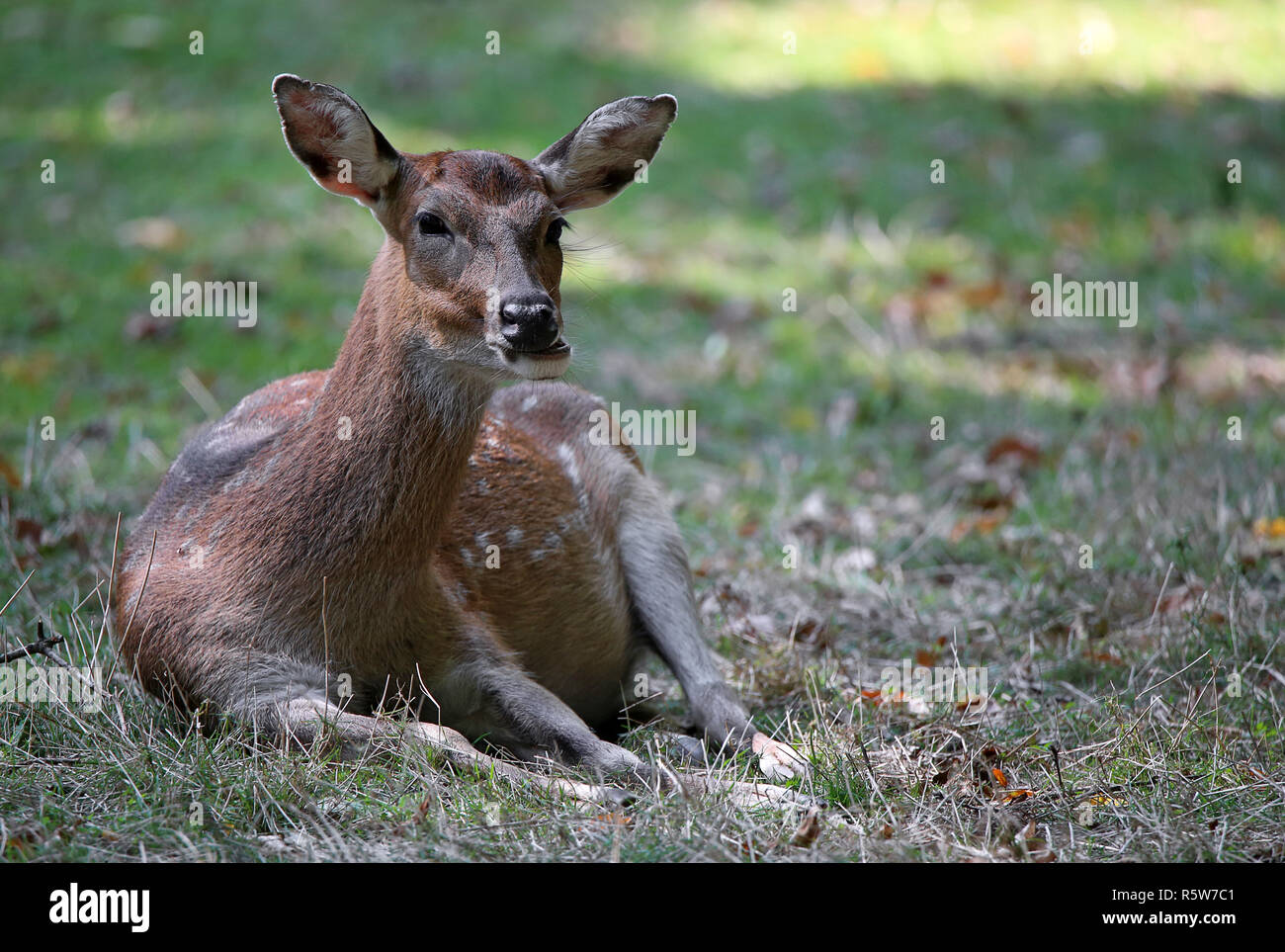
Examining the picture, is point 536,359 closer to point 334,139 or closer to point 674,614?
point 334,139

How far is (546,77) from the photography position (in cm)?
1126

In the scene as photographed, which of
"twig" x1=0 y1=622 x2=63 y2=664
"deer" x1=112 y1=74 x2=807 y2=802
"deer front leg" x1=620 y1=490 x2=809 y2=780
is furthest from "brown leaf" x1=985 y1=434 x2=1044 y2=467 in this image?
"twig" x1=0 y1=622 x2=63 y2=664

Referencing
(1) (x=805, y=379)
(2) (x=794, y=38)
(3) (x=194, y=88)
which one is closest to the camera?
(1) (x=805, y=379)

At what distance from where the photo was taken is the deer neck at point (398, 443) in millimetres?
3838

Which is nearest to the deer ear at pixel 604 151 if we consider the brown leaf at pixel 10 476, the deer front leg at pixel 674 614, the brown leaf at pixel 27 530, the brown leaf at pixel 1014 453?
the deer front leg at pixel 674 614

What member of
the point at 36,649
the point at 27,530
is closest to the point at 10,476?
the point at 27,530

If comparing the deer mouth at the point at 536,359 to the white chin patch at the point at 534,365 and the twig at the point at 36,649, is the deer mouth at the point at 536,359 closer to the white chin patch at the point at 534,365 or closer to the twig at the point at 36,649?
the white chin patch at the point at 534,365

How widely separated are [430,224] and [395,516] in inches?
30.7

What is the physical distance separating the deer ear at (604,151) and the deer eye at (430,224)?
1.36ft

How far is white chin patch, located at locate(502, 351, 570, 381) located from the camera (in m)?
3.69
